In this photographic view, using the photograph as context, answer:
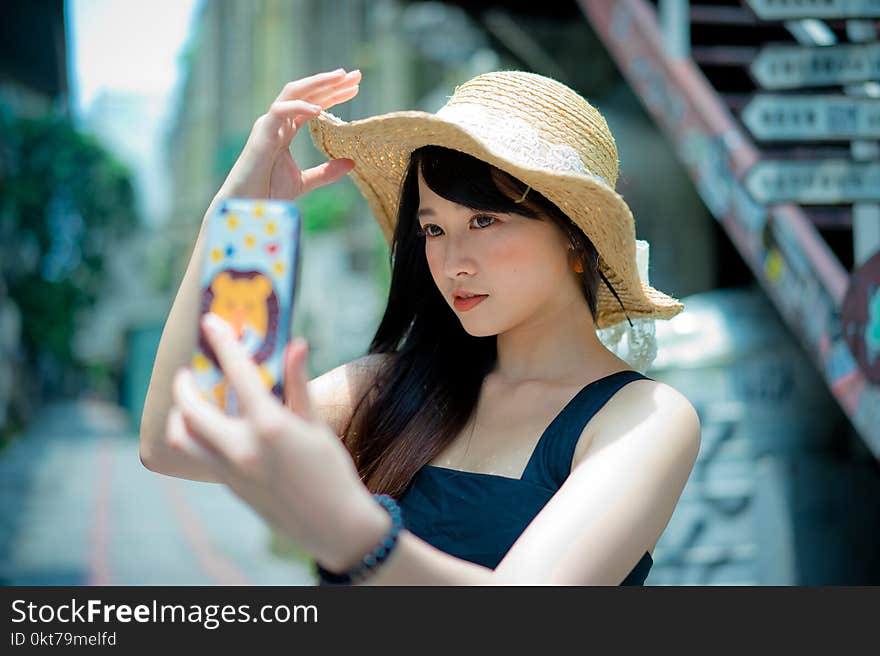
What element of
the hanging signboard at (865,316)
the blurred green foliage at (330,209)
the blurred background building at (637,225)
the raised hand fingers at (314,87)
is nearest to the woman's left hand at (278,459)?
the raised hand fingers at (314,87)

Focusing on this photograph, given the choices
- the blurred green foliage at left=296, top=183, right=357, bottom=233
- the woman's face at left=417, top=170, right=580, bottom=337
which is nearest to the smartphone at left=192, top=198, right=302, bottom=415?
the woman's face at left=417, top=170, right=580, bottom=337

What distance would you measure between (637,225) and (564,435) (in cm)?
92

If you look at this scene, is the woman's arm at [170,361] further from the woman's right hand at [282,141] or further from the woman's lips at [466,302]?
the woman's lips at [466,302]

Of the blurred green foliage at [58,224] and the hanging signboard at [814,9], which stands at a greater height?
the hanging signboard at [814,9]

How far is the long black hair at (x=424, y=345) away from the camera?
161 cm

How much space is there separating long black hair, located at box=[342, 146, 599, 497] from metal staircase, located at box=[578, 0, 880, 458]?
1678mm

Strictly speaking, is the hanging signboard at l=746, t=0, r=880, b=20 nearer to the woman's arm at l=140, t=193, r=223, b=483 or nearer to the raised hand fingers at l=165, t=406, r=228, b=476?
the woman's arm at l=140, t=193, r=223, b=483

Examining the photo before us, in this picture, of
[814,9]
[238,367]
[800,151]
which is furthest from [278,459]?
[800,151]

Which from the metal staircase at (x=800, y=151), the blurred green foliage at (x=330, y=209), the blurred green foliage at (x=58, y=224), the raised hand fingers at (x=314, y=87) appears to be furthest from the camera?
the blurred green foliage at (x=58, y=224)

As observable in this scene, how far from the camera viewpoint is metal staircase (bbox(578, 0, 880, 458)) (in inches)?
118

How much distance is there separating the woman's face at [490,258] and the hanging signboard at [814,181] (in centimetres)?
187
